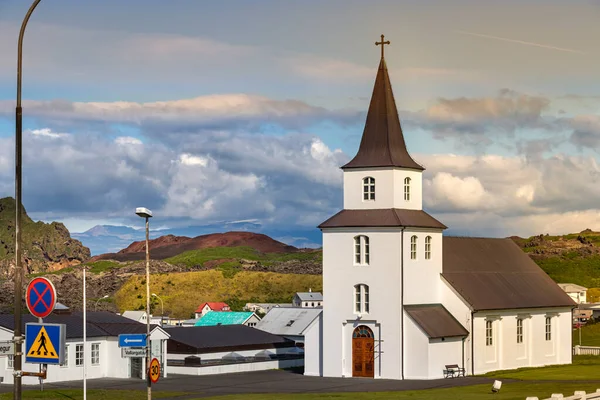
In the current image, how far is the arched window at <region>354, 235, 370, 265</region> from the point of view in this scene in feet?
208

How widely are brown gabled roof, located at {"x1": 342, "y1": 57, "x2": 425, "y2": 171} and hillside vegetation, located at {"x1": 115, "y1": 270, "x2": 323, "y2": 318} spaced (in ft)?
310

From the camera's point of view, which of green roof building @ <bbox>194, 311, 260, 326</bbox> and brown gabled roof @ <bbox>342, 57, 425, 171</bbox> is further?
green roof building @ <bbox>194, 311, 260, 326</bbox>

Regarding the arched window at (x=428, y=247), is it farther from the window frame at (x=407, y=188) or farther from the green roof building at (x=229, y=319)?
the green roof building at (x=229, y=319)

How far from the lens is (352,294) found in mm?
63438

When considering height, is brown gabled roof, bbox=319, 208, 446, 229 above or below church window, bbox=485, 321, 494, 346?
above

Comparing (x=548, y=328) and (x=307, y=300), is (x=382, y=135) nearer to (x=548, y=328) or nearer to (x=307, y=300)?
(x=548, y=328)

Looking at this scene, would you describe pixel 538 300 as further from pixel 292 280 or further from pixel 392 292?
pixel 292 280

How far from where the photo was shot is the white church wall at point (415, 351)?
201 feet

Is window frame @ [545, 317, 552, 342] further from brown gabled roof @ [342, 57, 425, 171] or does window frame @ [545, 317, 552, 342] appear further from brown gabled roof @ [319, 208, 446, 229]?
brown gabled roof @ [342, 57, 425, 171]

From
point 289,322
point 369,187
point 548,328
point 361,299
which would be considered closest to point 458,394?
point 361,299

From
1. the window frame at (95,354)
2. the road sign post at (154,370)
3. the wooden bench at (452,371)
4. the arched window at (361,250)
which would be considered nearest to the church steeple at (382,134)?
the arched window at (361,250)

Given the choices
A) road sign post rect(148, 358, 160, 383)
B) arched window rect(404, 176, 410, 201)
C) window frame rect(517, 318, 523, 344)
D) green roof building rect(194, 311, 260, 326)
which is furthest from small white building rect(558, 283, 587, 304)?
road sign post rect(148, 358, 160, 383)

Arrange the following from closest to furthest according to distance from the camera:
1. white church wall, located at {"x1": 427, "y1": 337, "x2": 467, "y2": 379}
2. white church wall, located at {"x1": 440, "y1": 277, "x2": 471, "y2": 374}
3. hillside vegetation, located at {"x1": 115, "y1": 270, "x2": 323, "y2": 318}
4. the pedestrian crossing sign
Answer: the pedestrian crossing sign, white church wall, located at {"x1": 427, "y1": 337, "x2": 467, "y2": 379}, white church wall, located at {"x1": 440, "y1": 277, "x2": 471, "y2": 374}, hillside vegetation, located at {"x1": 115, "y1": 270, "x2": 323, "y2": 318}

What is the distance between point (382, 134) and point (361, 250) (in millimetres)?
7373
